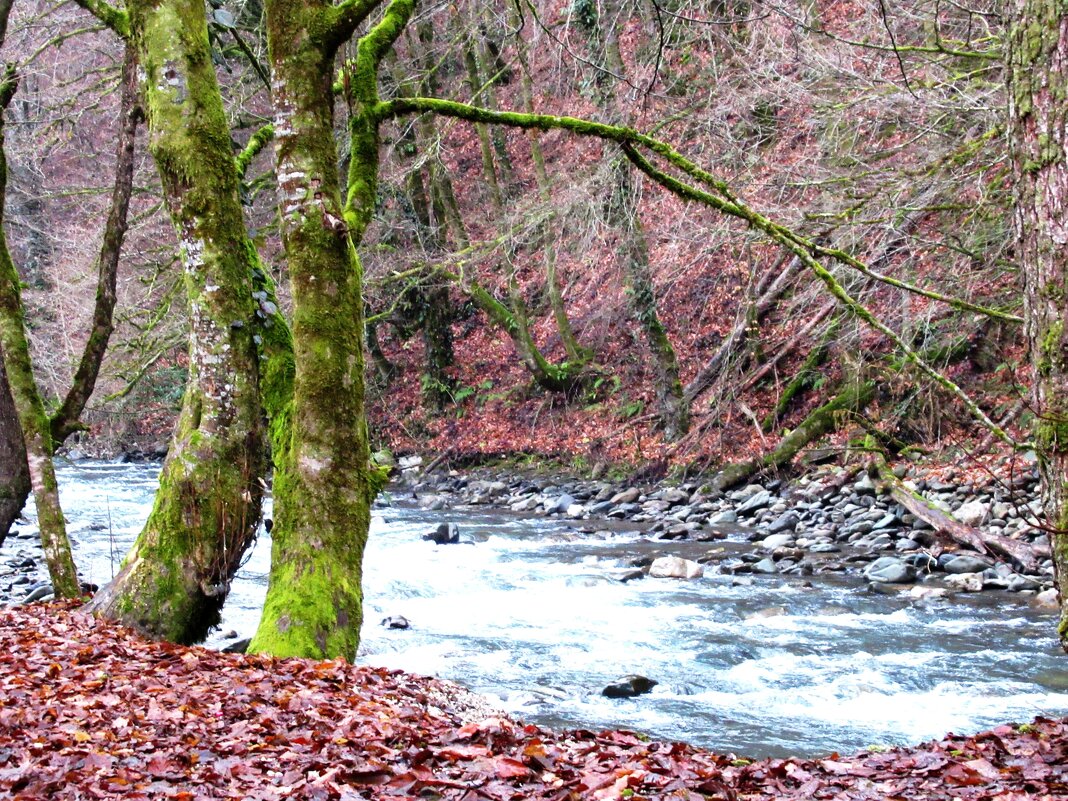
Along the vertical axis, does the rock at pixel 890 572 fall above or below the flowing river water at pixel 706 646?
above

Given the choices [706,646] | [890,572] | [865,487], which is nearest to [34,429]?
[706,646]

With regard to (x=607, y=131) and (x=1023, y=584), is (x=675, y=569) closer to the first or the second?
(x=1023, y=584)

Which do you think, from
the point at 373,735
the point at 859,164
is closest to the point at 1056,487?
the point at 373,735

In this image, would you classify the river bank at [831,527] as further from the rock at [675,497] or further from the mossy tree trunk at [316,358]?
the mossy tree trunk at [316,358]

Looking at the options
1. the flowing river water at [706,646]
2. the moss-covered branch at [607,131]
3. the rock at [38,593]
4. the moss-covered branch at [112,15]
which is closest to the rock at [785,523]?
the flowing river water at [706,646]

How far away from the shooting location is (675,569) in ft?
36.6

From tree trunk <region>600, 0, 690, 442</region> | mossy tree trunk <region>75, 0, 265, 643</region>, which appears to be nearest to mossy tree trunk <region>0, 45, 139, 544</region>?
mossy tree trunk <region>75, 0, 265, 643</region>

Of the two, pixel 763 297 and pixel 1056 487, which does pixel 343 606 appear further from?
pixel 763 297

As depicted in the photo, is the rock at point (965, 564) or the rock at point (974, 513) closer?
the rock at point (965, 564)

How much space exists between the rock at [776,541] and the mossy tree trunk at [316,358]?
23.8 ft

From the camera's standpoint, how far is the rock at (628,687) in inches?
283

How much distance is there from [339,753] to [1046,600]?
24.7ft

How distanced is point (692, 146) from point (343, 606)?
11.6 meters

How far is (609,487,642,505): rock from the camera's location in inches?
622
